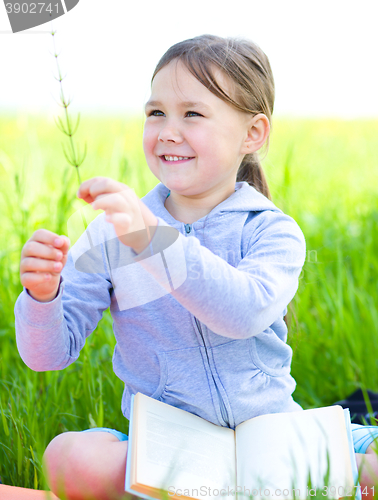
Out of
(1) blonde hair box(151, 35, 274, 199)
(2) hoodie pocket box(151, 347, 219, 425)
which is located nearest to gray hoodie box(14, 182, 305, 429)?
(2) hoodie pocket box(151, 347, 219, 425)

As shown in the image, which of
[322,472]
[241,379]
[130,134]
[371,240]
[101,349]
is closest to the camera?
[322,472]

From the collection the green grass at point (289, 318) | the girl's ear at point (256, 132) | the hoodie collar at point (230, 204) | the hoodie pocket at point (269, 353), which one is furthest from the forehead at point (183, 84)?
the hoodie pocket at point (269, 353)

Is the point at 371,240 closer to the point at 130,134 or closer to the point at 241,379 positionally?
the point at 241,379

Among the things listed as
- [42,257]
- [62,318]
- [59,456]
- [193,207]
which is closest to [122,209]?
[42,257]

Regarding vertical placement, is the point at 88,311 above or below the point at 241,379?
above

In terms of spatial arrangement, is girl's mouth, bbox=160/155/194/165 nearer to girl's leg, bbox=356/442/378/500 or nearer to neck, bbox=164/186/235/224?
neck, bbox=164/186/235/224

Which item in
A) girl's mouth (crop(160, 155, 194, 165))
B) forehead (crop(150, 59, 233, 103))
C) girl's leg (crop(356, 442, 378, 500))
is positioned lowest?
girl's leg (crop(356, 442, 378, 500))

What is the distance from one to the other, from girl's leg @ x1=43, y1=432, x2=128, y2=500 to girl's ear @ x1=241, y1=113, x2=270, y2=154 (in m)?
0.76

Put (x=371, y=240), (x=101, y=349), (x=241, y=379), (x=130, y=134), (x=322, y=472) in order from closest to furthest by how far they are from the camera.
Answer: (x=322, y=472) → (x=241, y=379) → (x=101, y=349) → (x=371, y=240) → (x=130, y=134)

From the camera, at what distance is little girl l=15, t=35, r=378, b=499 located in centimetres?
110

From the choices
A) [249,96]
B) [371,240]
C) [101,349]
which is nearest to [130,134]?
[371,240]

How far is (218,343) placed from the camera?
4.00 feet

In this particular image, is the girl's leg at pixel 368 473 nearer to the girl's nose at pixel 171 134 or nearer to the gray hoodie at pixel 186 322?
the gray hoodie at pixel 186 322

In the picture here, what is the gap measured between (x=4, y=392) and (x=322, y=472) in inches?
38.5
